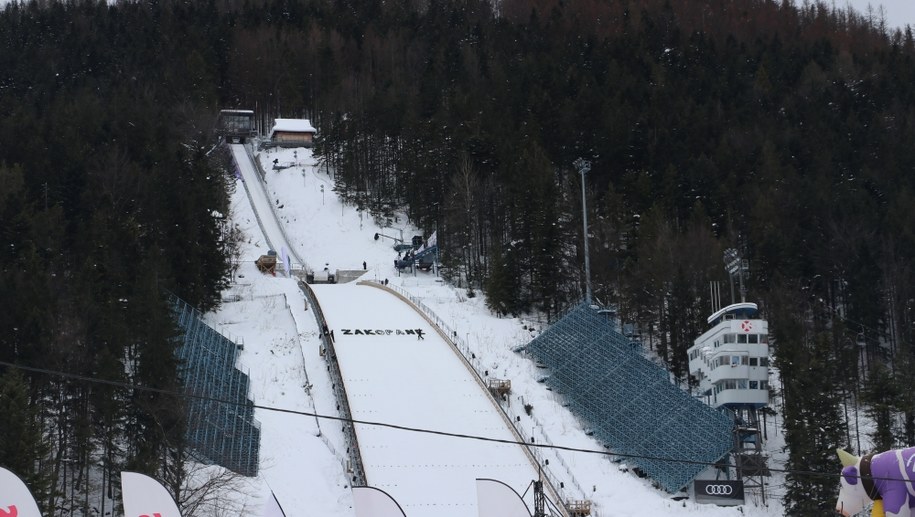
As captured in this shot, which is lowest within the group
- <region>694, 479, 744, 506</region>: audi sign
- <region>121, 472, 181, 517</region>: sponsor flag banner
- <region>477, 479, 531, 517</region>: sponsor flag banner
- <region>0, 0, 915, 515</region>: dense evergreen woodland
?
<region>694, 479, 744, 506</region>: audi sign

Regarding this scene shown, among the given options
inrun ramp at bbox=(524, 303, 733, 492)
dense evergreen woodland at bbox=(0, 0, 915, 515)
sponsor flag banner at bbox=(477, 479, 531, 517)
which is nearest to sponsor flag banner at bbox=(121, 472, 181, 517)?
dense evergreen woodland at bbox=(0, 0, 915, 515)

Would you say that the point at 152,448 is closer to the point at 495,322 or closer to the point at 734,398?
the point at 734,398

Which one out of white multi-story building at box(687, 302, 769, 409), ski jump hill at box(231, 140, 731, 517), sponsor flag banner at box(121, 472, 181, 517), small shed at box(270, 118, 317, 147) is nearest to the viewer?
sponsor flag banner at box(121, 472, 181, 517)

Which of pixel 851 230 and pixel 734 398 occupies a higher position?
pixel 851 230

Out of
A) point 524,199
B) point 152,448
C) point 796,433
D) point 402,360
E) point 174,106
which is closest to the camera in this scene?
point 152,448

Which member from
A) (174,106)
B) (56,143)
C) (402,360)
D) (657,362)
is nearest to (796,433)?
(657,362)

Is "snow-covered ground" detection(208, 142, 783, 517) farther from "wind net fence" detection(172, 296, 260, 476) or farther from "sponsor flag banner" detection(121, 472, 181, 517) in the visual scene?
"sponsor flag banner" detection(121, 472, 181, 517)

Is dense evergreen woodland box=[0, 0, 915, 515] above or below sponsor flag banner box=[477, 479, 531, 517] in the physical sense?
above

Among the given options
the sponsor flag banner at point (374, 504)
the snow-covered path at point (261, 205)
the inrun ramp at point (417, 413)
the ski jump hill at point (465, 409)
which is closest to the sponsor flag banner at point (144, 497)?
the sponsor flag banner at point (374, 504)
